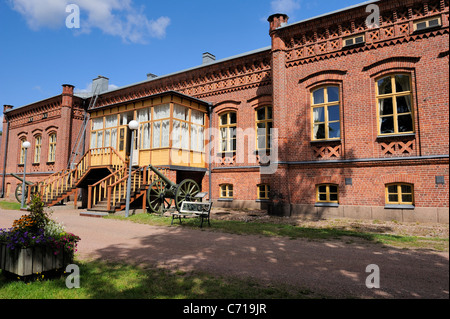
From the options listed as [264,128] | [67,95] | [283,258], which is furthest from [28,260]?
[67,95]

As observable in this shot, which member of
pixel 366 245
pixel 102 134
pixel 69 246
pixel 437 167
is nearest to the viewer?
pixel 69 246

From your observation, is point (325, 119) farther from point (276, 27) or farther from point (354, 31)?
point (276, 27)

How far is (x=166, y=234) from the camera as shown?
8336 millimetres

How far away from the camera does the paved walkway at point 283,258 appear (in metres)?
4.04

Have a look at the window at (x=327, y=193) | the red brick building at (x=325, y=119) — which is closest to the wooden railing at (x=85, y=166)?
the red brick building at (x=325, y=119)

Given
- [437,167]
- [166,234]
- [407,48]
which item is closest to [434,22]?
[407,48]

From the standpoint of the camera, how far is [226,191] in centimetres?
1568

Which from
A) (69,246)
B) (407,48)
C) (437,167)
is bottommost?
(69,246)

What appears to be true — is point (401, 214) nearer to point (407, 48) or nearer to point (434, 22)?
point (407, 48)

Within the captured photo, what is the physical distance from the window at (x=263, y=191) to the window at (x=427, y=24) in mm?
8541

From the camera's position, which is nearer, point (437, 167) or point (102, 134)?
point (437, 167)

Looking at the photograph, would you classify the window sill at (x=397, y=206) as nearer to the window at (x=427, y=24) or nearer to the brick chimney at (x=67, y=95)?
the window at (x=427, y=24)

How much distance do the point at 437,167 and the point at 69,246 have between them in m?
10.8

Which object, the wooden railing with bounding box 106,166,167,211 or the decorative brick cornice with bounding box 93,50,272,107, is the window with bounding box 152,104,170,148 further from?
the decorative brick cornice with bounding box 93,50,272,107
